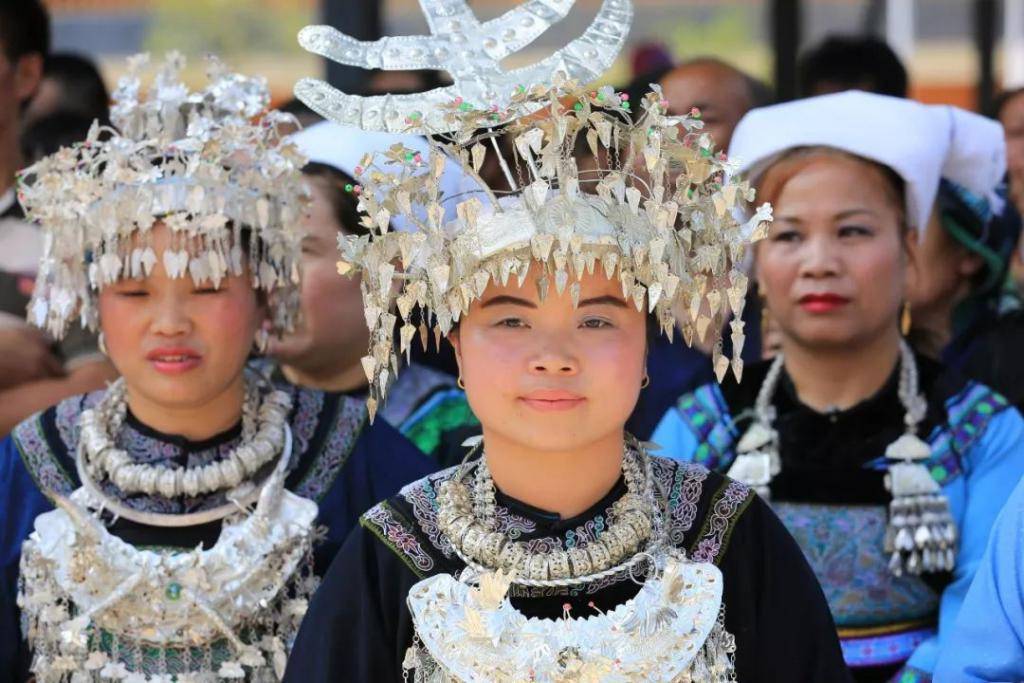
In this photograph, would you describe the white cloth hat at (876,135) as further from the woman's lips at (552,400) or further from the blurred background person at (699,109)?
the woman's lips at (552,400)

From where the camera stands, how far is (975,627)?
263 centimetres

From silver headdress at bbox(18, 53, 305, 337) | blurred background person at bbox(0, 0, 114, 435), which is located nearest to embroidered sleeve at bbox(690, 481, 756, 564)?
silver headdress at bbox(18, 53, 305, 337)

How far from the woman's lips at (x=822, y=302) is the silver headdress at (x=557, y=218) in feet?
2.72

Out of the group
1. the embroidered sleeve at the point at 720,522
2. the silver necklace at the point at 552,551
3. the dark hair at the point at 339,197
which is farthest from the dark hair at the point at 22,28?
the embroidered sleeve at the point at 720,522

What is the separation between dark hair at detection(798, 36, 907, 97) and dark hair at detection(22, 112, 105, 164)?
2.22 meters

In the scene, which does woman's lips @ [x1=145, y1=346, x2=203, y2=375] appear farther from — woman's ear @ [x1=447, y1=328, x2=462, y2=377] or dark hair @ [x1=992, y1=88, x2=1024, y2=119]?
dark hair @ [x1=992, y1=88, x2=1024, y2=119]

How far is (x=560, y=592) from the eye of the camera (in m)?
2.65

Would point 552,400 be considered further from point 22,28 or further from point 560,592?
point 22,28

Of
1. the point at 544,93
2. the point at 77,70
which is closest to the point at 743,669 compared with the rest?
Answer: the point at 544,93

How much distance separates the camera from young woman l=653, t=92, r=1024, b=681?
3.34 meters

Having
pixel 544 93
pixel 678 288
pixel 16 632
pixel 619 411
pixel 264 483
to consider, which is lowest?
pixel 16 632

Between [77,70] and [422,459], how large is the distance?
2.71 meters

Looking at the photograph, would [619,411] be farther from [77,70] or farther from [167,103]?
[77,70]

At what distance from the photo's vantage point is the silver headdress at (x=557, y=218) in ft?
8.45
